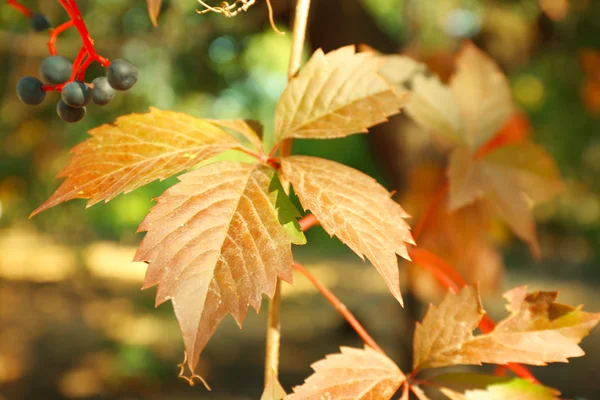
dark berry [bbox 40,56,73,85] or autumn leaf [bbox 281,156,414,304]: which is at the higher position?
dark berry [bbox 40,56,73,85]

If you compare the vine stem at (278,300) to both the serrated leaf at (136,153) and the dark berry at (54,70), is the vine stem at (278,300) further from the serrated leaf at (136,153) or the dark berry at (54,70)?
the dark berry at (54,70)

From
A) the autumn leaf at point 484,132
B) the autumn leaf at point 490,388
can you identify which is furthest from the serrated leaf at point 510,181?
the autumn leaf at point 490,388

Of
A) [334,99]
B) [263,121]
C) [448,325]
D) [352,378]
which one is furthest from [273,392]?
[263,121]

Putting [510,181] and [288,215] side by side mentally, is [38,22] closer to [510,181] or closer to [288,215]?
[288,215]

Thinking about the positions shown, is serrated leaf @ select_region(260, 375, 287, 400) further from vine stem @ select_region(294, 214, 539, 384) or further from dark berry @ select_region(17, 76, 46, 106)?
dark berry @ select_region(17, 76, 46, 106)

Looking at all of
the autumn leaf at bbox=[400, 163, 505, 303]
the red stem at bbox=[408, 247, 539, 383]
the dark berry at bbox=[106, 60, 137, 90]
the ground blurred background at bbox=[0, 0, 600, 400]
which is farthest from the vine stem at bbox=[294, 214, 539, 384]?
the autumn leaf at bbox=[400, 163, 505, 303]
